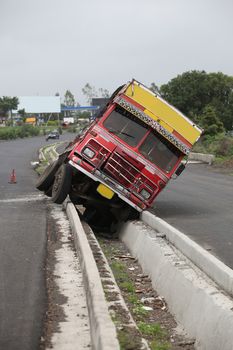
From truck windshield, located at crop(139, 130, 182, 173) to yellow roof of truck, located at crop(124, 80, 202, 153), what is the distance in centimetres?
31

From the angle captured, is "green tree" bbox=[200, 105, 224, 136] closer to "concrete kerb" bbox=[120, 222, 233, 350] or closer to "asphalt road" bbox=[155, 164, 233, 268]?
"asphalt road" bbox=[155, 164, 233, 268]

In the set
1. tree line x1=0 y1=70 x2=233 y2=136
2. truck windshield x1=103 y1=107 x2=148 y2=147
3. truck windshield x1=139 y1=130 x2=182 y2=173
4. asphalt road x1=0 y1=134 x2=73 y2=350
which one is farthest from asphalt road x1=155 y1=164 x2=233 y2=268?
tree line x1=0 y1=70 x2=233 y2=136

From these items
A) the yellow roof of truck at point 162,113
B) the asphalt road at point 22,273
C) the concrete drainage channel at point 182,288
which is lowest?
the asphalt road at point 22,273

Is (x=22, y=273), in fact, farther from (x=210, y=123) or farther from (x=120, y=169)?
(x=210, y=123)

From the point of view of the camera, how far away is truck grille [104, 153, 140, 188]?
45.4 feet

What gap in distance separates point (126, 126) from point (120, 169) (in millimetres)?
1073

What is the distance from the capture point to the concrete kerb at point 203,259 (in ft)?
22.3

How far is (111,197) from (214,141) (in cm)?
3048

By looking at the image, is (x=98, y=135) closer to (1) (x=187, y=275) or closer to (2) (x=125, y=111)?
(2) (x=125, y=111)

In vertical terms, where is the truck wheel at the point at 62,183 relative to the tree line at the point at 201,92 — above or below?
below

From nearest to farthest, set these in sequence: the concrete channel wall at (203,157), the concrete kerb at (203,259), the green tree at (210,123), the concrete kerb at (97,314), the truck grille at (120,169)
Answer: the concrete kerb at (97,314) → the concrete kerb at (203,259) → the truck grille at (120,169) → the concrete channel wall at (203,157) → the green tree at (210,123)

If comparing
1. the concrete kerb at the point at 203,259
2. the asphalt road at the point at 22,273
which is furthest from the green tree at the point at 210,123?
the concrete kerb at the point at 203,259

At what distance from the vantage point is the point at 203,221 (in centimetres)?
1373

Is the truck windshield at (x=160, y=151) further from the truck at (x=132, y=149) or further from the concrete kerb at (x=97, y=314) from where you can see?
the concrete kerb at (x=97, y=314)
